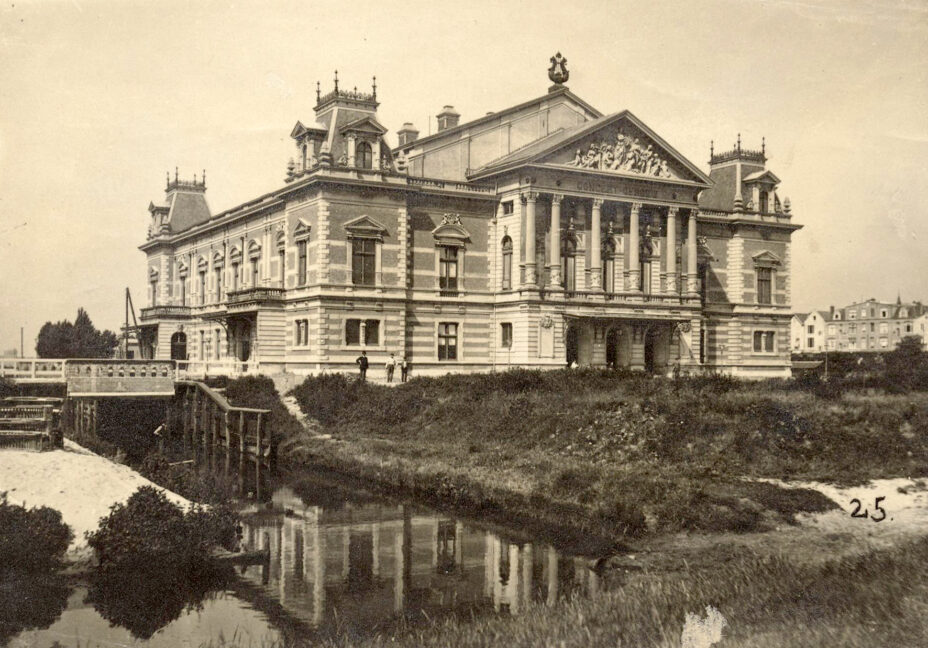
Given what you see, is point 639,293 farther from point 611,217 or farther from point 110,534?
point 110,534

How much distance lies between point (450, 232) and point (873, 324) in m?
75.8

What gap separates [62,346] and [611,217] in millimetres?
49925

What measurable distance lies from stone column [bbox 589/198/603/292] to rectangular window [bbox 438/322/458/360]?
25.0 ft

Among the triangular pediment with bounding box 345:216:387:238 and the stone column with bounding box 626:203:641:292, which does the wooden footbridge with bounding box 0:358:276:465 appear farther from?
the stone column with bounding box 626:203:641:292

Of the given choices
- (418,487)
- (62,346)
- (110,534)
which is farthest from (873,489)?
(62,346)

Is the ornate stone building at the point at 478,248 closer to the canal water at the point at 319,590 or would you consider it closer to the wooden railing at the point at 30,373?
the wooden railing at the point at 30,373

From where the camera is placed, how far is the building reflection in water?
619 inches

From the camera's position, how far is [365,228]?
43.7 m

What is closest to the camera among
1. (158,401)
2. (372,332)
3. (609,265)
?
(158,401)

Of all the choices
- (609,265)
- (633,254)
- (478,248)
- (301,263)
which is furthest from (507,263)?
(301,263)

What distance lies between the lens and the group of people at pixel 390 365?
4066cm

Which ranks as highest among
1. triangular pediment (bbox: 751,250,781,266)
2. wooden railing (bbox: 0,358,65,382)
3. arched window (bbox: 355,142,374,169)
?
arched window (bbox: 355,142,374,169)

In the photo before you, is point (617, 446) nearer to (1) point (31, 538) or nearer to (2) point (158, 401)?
(1) point (31, 538)

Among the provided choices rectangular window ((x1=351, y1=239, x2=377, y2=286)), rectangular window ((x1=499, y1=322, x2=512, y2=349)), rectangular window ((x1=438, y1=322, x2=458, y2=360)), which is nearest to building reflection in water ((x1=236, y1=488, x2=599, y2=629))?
rectangular window ((x1=351, y1=239, x2=377, y2=286))
